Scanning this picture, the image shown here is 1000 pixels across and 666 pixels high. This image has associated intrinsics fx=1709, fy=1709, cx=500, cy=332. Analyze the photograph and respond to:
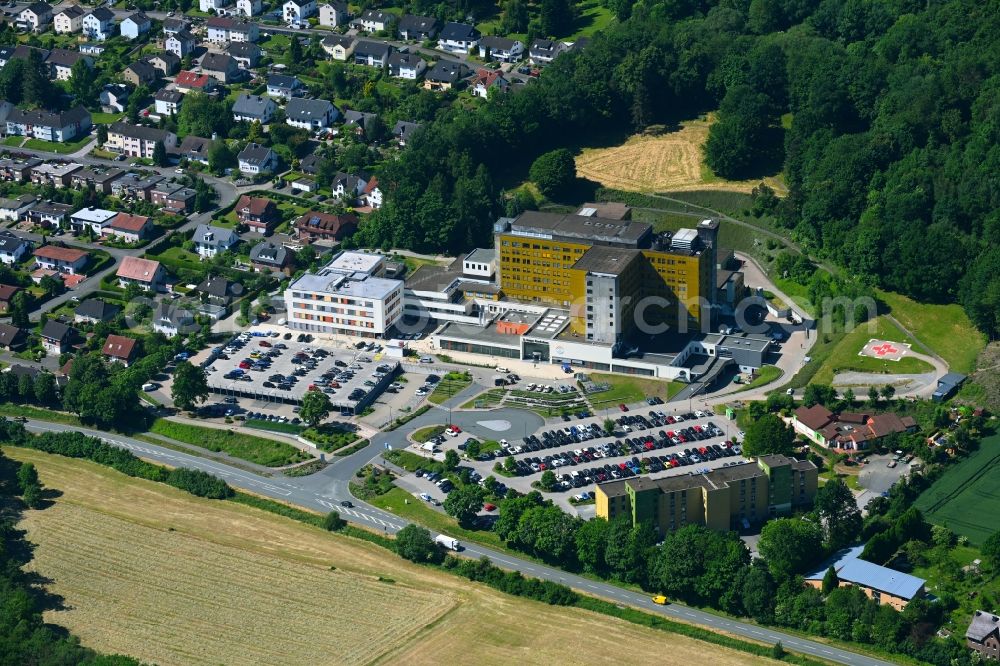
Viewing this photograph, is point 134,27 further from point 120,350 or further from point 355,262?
point 120,350

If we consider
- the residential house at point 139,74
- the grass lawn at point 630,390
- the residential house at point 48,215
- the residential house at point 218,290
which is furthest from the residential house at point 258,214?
the grass lawn at point 630,390

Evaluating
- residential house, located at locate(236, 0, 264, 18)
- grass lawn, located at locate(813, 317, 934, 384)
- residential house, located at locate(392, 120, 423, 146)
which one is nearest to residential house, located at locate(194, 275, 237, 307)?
residential house, located at locate(392, 120, 423, 146)

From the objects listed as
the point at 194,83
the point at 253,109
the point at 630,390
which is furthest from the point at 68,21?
the point at 630,390

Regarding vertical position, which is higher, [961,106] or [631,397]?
[961,106]

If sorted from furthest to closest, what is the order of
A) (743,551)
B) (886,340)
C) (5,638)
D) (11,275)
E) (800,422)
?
(11,275)
(886,340)
(800,422)
(743,551)
(5,638)

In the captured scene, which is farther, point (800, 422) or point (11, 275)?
point (11, 275)

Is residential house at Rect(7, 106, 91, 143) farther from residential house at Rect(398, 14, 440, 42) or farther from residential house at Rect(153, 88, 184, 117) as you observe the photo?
residential house at Rect(398, 14, 440, 42)

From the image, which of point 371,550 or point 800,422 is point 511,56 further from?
point 371,550

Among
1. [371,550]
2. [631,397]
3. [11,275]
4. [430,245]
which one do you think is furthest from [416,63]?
[371,550]

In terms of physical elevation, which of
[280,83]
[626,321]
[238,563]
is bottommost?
[238,563]
